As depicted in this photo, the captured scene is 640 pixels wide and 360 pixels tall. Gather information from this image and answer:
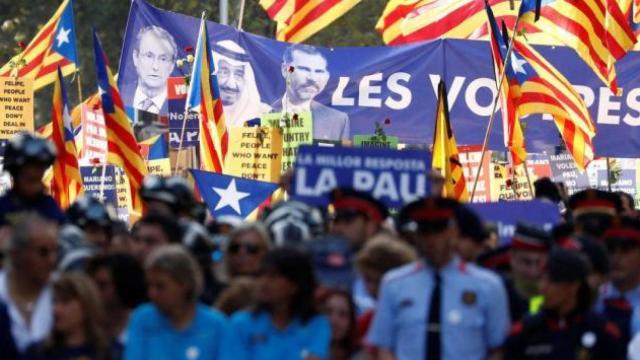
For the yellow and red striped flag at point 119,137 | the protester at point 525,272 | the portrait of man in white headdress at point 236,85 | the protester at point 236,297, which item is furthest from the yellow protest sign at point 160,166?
the protester at point 236,297

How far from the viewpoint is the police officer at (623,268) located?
10.5m

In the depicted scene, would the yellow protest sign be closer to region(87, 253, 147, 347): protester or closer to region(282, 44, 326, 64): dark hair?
region(282, 44, 326, 64): dark hair

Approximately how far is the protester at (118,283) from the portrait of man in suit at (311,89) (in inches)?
581

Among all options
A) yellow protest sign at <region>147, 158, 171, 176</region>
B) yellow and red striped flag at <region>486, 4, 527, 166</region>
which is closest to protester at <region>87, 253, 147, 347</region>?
yellow and red striped flag at <region>486, 4, 527, 166</region>

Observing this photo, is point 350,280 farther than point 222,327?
Yes

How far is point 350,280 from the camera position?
32.1 feet

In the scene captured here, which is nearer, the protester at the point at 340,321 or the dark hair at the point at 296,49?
the protester at the point at 340,321

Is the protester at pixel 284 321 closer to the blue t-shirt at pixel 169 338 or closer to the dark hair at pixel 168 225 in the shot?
the blue t-shirt at pixel 169 338

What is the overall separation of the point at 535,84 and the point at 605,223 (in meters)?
9.71

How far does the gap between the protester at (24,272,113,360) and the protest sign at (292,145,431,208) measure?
10.6 feet

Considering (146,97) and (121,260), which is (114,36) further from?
(121,260)

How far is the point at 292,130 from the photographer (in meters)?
21.7

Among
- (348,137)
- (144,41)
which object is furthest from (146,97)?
(348,137)

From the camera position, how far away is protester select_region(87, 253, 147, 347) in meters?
9.53
